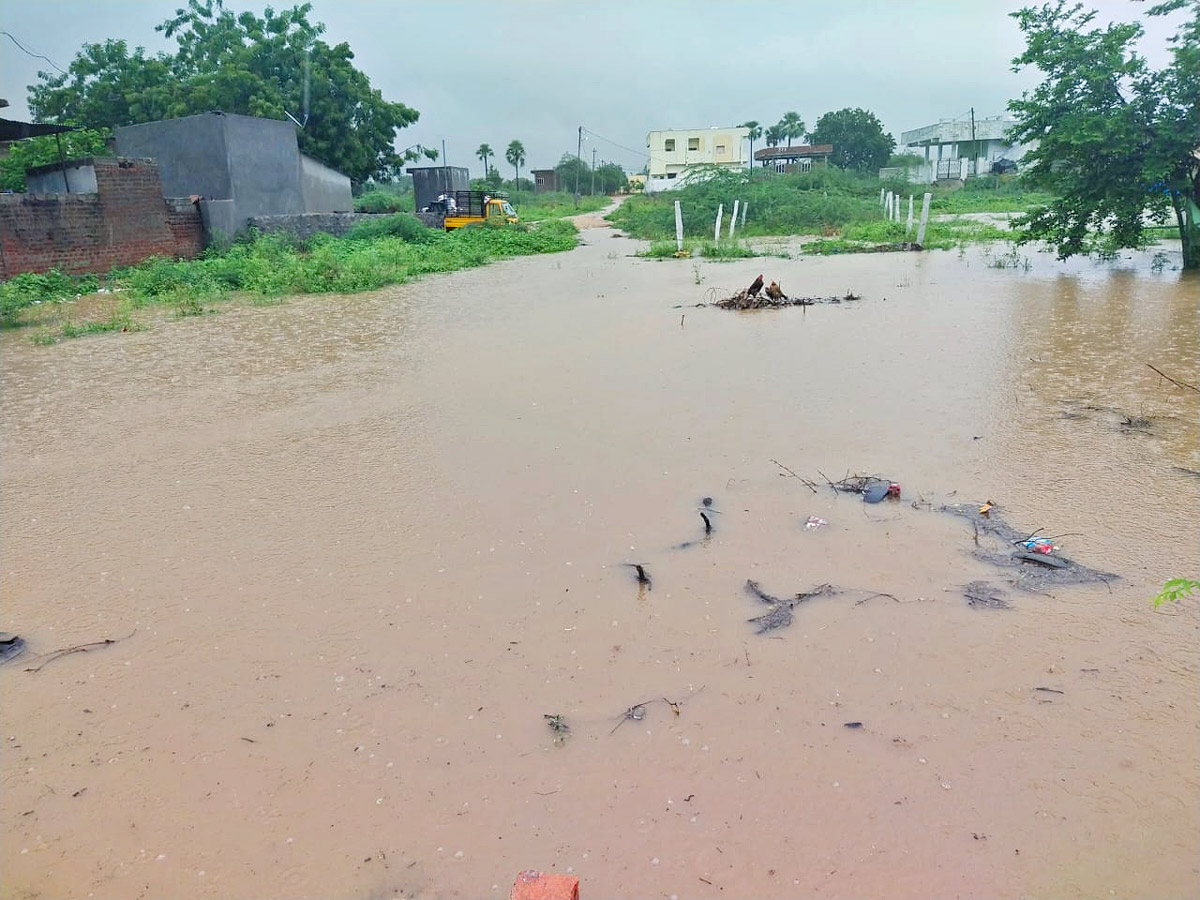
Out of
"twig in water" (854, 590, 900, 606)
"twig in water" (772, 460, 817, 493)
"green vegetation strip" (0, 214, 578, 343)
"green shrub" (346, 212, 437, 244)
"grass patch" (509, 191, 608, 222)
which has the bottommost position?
"twig in water" (854, 590, 900, 606)

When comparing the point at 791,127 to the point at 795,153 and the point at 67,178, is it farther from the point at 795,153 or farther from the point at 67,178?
the point at 67,178

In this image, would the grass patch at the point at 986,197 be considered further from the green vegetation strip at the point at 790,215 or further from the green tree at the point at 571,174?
the green tree at the point at 571,174

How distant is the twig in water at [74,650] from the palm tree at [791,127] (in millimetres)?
78586

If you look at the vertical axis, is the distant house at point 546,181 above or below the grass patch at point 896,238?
above

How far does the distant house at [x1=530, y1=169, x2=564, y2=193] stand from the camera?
72750mm

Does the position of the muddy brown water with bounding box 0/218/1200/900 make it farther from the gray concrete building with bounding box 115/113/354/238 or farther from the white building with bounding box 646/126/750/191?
the white building with bounding box 646/126/750/191

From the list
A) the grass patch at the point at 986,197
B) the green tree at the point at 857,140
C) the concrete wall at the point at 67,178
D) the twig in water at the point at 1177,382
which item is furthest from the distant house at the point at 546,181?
the twig in water at the point at 1177,382

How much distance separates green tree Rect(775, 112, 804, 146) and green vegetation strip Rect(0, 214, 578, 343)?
200 feet

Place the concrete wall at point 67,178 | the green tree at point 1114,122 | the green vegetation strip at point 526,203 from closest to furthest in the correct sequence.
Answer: the green tree at point 1114,122 → the concrete wall at point 67,178 → the green vegetation strip at point 526,203

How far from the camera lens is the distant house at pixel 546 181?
239 feet

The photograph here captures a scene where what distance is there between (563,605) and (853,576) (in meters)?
1.31

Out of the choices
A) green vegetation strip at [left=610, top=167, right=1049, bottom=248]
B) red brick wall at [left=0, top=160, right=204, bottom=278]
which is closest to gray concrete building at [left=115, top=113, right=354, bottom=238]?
red brick wall at [left=0, top=160, right=204, bottom=278]

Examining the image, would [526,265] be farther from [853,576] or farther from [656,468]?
[853,576]

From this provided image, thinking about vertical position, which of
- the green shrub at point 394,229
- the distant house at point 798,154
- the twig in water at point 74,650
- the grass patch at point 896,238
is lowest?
the twig in water at point 74,650
